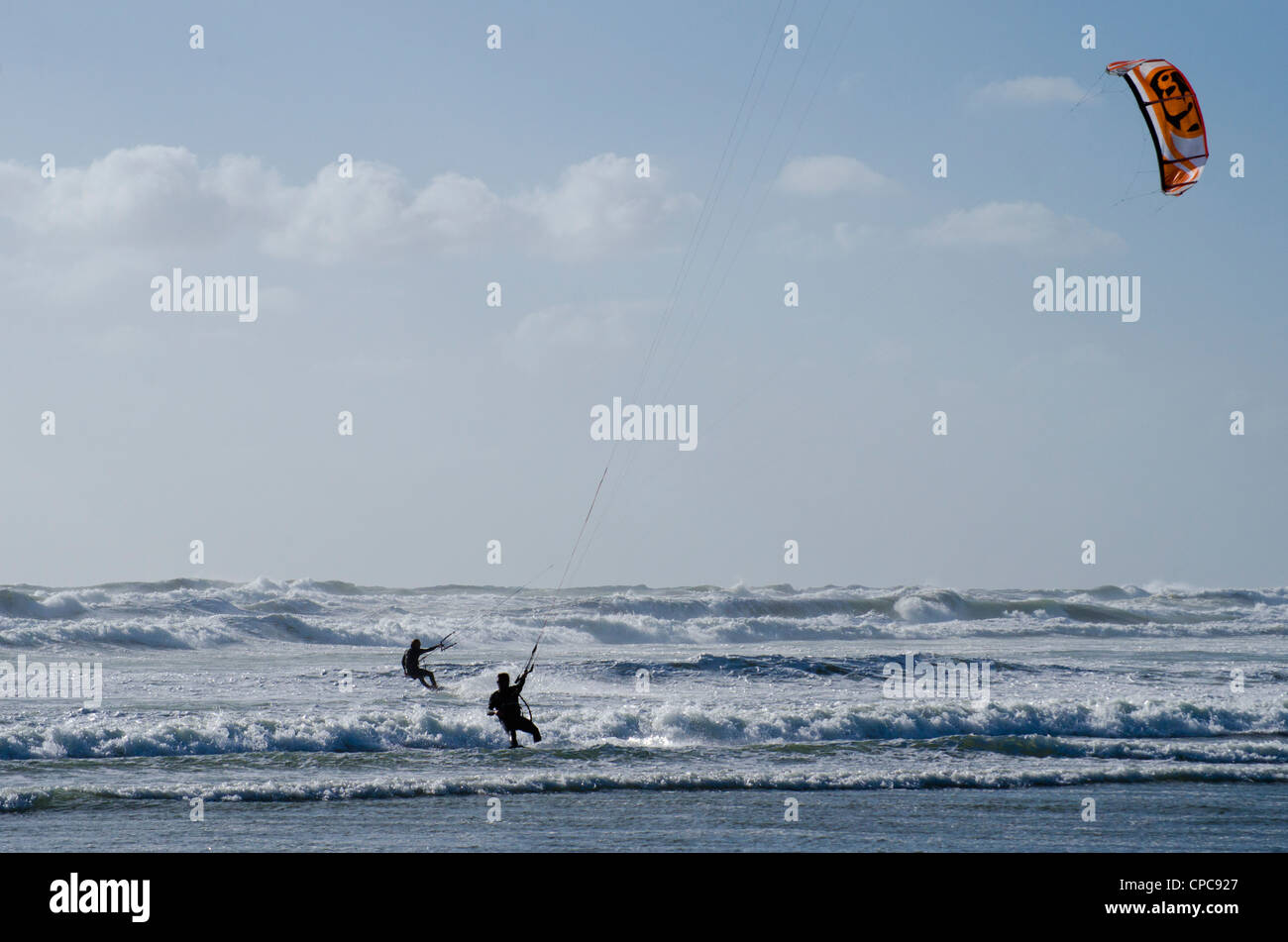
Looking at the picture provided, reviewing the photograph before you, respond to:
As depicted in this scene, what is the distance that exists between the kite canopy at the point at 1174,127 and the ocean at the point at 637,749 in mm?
7939

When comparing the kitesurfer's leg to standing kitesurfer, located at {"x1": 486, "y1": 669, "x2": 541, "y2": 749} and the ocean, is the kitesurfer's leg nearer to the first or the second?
standing kitesurfer, located at {"x1": 486, "y1": 669, "x2": 541, "y2": 749}

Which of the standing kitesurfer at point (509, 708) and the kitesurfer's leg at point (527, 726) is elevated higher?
the standing kitesurfer at point (509, 708)

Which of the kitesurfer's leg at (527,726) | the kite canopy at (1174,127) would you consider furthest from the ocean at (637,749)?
the kite canopy at (1174,127)

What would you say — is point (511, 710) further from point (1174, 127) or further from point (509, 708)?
point (1174, 127)

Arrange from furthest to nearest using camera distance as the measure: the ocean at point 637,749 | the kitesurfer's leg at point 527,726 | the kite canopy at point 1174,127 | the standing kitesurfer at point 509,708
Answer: the kite canopy at point 1174,127
the kitesurfer's leg at point 527,726
the standing kitesurfer at point 509,708
the ocean at point 637,749

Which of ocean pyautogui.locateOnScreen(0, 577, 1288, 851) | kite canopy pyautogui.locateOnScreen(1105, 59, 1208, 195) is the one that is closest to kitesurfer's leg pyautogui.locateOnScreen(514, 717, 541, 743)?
ocean pyautogui.locateOnScreen(0, 577, 1288, 851)

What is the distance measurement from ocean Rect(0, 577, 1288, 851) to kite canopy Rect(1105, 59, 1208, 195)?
7.94 m

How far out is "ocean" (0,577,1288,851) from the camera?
12.2 meters

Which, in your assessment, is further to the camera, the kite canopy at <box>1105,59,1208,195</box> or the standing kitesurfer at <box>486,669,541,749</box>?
the kite canopy at <box>1105,59,1208,195</box>

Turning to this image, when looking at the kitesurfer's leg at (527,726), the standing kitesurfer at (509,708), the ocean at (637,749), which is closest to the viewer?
the ocean at (637,749)

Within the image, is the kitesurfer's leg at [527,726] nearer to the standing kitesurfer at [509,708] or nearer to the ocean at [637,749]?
the standing kitesurfer at [509,708]

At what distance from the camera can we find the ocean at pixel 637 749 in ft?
39.9

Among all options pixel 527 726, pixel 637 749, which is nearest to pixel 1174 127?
pixel 637 749

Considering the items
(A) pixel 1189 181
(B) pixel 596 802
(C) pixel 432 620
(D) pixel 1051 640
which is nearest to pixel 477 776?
(B) pixel 596 802
